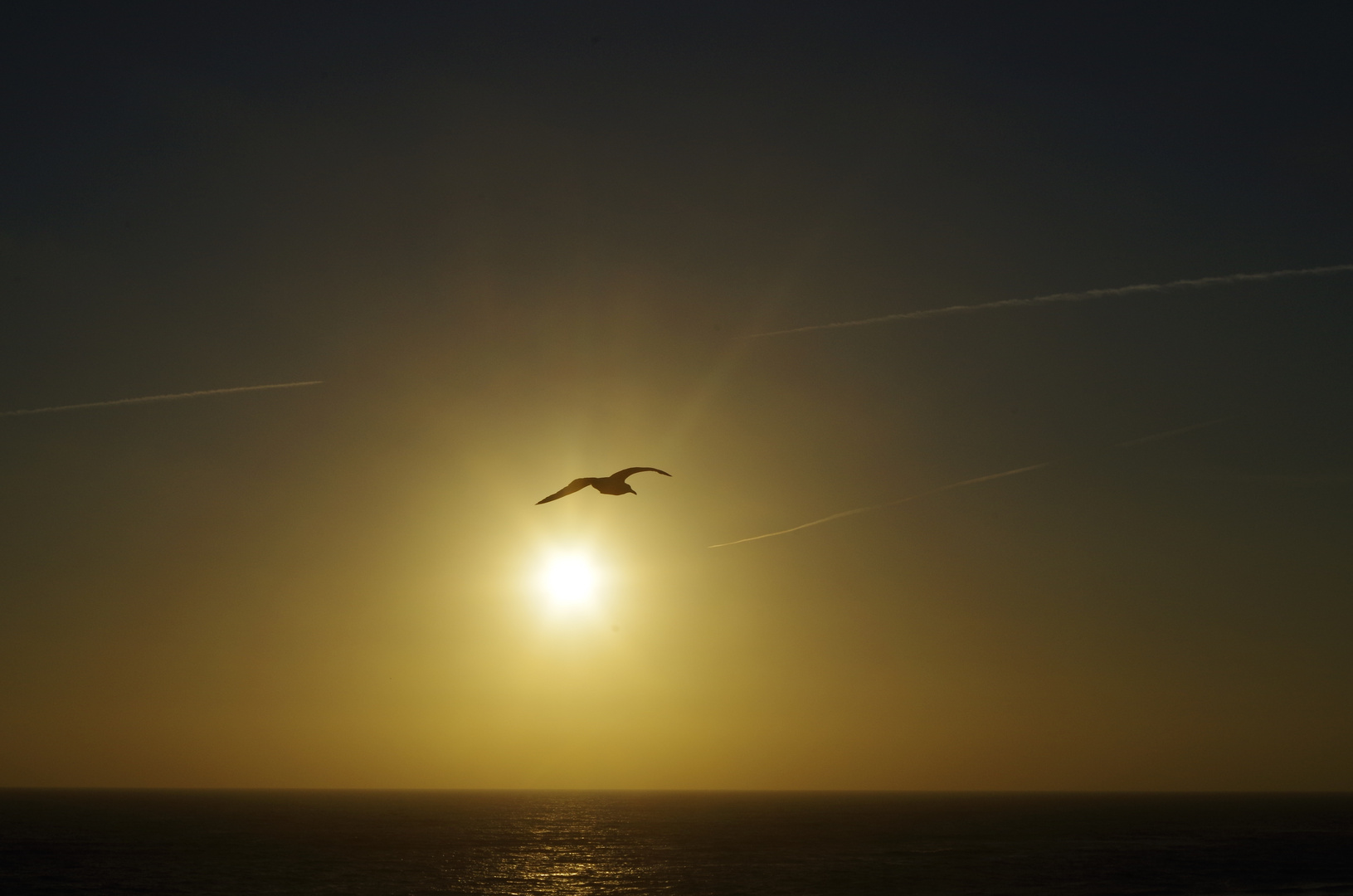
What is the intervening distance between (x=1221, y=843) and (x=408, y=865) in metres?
96.5

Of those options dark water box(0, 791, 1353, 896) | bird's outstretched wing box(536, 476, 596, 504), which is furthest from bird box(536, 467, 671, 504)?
dark water box(0, 791, 1353, 896)

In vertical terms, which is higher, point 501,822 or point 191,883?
point 501,822

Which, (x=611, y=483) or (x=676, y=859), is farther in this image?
(x=676, y=859)

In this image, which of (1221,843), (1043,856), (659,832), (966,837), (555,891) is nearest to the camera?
(555,891)

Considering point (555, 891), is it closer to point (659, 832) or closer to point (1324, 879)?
point (1324, 879)

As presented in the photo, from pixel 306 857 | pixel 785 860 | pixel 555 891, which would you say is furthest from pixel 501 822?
pixel 555 891

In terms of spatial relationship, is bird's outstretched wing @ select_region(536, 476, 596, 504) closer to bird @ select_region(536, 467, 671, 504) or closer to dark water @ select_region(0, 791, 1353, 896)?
bird @ select_region(536, 467, 671, 504)

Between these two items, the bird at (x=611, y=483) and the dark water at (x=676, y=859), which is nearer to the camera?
the bird at (x=611, y=483)

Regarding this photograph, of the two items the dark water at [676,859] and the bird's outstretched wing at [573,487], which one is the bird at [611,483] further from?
the dark water at [676,859]

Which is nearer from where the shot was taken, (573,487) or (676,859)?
(573,487)

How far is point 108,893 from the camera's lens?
83.1 meters

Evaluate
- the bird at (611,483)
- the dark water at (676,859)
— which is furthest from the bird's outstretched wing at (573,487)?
the dark water at (676,859)

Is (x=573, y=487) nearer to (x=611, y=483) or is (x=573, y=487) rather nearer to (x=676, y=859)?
(x=611, y=483)

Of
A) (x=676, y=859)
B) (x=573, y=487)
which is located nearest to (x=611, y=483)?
(x=573, y=487)
